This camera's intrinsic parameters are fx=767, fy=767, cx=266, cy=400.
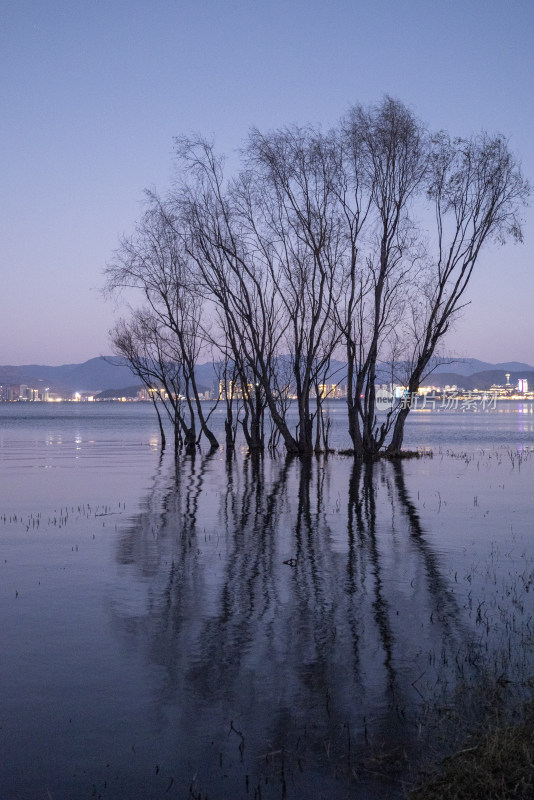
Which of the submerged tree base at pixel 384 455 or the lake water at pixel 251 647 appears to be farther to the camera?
the submerged tree base at pixel 384 455

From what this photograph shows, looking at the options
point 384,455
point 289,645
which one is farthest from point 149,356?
point 289,645

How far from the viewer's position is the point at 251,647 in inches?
345

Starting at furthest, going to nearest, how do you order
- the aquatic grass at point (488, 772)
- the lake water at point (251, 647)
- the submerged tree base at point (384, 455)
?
→ the submerged tree base at point (384, 455), the lake water at point (251, 647), the aquatic grass at point (488, 772)

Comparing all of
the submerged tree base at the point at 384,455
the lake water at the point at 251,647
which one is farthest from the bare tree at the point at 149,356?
the lake water at the point at 251,647

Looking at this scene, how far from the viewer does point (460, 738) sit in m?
6.30

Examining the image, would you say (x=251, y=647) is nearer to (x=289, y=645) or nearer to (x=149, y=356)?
(x=289, y=645)

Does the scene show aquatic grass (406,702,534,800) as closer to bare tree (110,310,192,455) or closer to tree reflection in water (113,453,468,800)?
tree reflection in water (113,453,468,800)

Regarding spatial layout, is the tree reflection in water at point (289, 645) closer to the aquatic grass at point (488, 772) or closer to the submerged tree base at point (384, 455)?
the aquatic grass at point (488, 772)

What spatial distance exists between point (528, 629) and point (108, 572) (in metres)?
6.84

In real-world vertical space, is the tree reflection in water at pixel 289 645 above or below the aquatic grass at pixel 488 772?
below

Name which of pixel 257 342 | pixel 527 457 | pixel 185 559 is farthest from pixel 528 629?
pixel 527 457

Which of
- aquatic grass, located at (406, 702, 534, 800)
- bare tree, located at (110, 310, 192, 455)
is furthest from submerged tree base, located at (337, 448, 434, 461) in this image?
aquatic grass, located at (406, 702, 534, 800)

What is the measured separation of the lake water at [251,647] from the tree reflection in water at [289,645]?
0.03 metres

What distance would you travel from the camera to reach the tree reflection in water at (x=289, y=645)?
6.09 m
